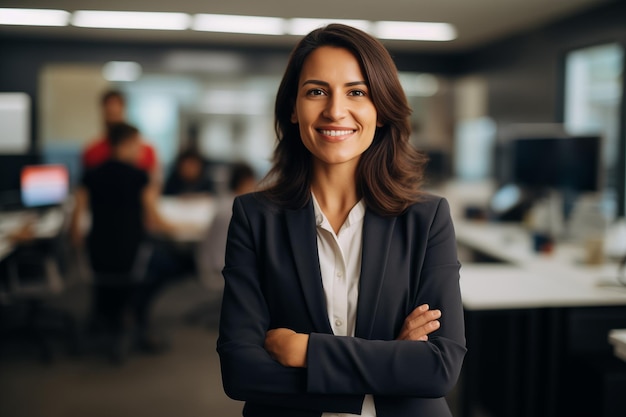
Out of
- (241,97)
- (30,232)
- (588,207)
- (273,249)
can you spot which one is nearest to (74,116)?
(241,97)

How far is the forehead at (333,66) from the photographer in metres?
1.30

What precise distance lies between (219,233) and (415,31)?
3538 millimetres

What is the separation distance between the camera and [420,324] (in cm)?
131

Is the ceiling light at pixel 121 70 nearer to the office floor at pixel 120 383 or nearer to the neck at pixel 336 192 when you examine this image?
the office floor at pixel 120 383

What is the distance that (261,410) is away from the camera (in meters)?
1.36

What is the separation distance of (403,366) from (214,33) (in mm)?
6286

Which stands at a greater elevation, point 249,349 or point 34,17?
point 34,17

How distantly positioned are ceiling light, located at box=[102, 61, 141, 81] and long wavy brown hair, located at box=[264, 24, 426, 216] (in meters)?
6.99

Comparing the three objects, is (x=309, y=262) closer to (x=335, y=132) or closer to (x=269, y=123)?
(x=335, y=132)

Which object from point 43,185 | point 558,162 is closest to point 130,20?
point 43,185

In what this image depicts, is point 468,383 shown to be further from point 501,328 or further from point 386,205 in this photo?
point 386,205

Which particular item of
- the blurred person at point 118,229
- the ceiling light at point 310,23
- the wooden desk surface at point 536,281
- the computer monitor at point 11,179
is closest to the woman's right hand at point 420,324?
the wooden desk surface at point 536,281

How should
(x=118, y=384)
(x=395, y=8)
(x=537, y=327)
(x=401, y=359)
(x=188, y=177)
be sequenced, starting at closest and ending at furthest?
1. (x=401, y=359)
2. (x=537, y=327)
3. (x=118, y=384)
4. (x=395, y=8)
5. (x=188, y=177)

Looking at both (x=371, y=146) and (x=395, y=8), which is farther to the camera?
(x=395, y=8)
